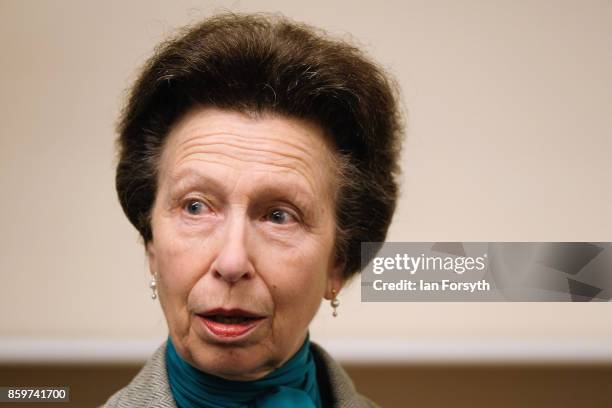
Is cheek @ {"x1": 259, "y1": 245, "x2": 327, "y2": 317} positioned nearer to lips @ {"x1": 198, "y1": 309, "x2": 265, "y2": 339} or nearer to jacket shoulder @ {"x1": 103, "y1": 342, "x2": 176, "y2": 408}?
lips @ {"x1": 198, "y1": 309, "x2": 265, "y2": 339}

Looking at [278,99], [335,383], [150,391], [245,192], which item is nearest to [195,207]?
[245,192]

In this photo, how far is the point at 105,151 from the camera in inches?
60.7

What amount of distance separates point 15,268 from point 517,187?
1.05 meters

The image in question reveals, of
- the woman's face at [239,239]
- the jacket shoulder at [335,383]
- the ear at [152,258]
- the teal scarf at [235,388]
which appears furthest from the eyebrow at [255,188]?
the jacket shoulder at [335,383]

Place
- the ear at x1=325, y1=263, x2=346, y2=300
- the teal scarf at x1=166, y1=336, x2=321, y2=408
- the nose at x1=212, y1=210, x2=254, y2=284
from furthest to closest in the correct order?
1. the ear at x1=325, y1=263, x2=346, y2=300
2. the teal scarf at x1=166, y1=336, x2=321, y2=408
3. the nose at x1=212, y1=210, x2=254, y2=284

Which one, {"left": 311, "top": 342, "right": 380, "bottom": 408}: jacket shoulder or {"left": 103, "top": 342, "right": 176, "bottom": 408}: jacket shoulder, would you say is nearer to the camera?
{"left": 103, "top": 342, "right": 176, "bottom": 408}: jacket shoulder

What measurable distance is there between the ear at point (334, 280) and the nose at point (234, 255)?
0.78ft

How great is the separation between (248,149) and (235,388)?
0.36 meters

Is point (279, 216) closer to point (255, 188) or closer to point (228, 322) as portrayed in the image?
point (255, 188)

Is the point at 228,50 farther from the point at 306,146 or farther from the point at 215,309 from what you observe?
the point at 215,309

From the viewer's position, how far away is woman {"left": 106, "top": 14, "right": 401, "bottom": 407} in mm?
1086

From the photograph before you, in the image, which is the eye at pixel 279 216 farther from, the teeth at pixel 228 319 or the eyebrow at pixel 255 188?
the teeth at pixel 228 319

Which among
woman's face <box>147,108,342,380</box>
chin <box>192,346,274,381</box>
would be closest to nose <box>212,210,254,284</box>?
woman's face <box>147,108,342,380</box>

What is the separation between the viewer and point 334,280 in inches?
50.7
